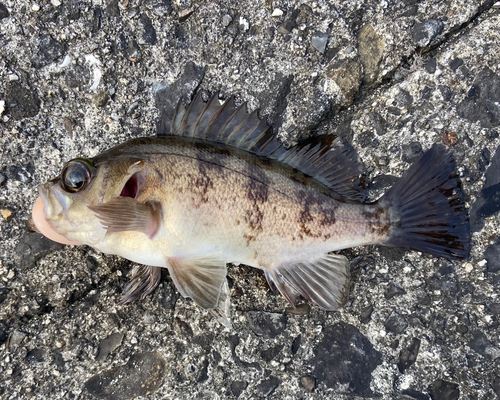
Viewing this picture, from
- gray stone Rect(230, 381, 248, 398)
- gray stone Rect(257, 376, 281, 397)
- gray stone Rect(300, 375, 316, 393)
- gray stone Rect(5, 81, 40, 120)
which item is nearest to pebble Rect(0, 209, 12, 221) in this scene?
gray stone Rect(5, 81, 40, 120)

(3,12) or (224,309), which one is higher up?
(3,12)

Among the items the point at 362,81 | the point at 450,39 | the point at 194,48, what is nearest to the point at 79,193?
the point at 194,48

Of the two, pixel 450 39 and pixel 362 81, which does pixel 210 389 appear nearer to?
pixel 362 81

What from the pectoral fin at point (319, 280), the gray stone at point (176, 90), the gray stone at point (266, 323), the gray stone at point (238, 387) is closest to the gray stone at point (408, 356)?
the pectoral fin at point (319, 280)

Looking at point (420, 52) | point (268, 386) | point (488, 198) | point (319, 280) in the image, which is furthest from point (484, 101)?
point (268, 386)

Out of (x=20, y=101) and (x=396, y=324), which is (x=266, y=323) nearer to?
(x=396, y=324)

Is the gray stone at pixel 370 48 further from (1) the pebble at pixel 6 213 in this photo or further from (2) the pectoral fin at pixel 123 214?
(1) the pebble at pixel 6 213
